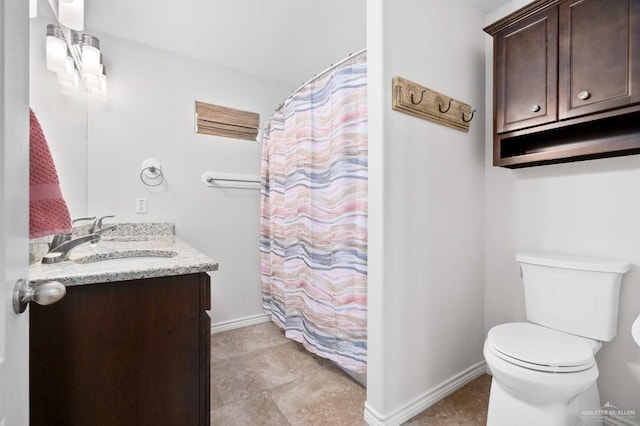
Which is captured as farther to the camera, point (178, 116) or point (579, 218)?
point (178, 116)

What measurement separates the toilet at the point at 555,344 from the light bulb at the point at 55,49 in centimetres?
236

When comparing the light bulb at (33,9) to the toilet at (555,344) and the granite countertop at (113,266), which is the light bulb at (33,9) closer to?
the granite countertop at (113,266)

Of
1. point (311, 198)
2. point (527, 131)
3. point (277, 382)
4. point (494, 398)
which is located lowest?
point (277, 382)

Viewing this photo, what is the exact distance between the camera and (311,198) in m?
1.93

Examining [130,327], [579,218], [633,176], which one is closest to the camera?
[130,327]

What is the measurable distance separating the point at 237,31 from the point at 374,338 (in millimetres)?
2147

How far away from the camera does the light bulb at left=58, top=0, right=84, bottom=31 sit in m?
1.18

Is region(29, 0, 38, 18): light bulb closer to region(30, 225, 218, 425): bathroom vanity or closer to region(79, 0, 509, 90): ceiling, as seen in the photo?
region(79, 0, 509, 90): ceiling

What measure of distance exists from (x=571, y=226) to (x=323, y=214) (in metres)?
1.35

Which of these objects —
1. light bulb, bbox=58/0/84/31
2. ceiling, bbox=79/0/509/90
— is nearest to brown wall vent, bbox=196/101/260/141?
ceiling, bbox=79/0/509/90

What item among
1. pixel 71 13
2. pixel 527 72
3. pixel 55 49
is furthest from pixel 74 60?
pixel 527 72

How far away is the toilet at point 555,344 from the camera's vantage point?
1050mm

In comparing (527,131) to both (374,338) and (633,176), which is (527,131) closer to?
(633,176)

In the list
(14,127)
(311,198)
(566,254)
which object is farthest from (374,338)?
(14,127)
